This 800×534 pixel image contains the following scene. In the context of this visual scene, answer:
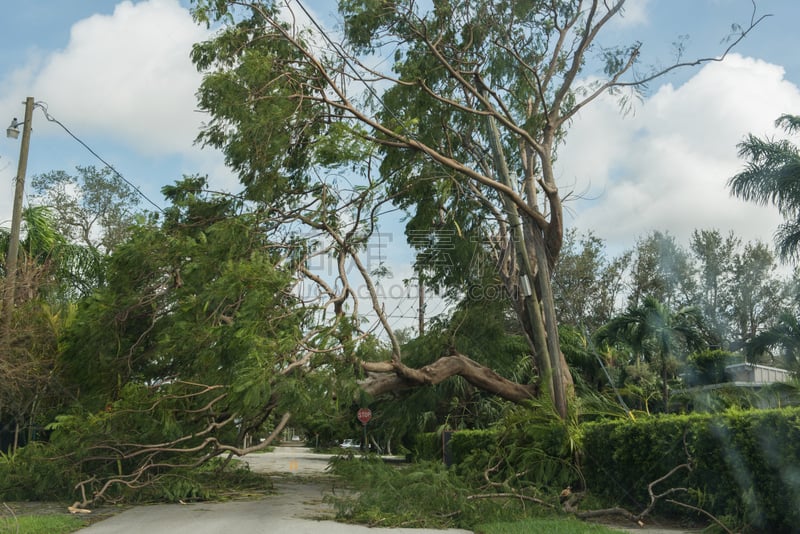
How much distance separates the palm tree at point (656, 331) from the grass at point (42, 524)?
1647 centimetres

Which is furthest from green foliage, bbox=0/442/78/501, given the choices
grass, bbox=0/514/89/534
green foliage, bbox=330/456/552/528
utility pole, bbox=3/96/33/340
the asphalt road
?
green foliage, bbox=330/456/552/528

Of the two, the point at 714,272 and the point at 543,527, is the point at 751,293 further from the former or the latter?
the point at 543,527

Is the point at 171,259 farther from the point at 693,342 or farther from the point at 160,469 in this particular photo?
the point at 693,342

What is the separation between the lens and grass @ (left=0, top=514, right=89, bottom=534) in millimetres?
9359

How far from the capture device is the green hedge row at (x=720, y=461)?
8656 millimetres

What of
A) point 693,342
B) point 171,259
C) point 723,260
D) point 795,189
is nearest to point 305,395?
point 171,259

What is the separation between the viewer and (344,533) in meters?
9.68

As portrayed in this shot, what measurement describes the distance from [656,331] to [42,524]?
17443mm

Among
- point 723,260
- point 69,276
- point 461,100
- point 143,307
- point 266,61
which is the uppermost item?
point 723,260

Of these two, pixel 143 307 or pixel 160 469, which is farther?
pixel 143 307

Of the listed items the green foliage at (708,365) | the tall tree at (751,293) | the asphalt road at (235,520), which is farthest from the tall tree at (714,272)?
the asphalt road at (235,520)

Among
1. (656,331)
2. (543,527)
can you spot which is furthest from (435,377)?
(656,331)

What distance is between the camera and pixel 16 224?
1731 cm

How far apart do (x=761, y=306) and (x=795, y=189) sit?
23.0m
